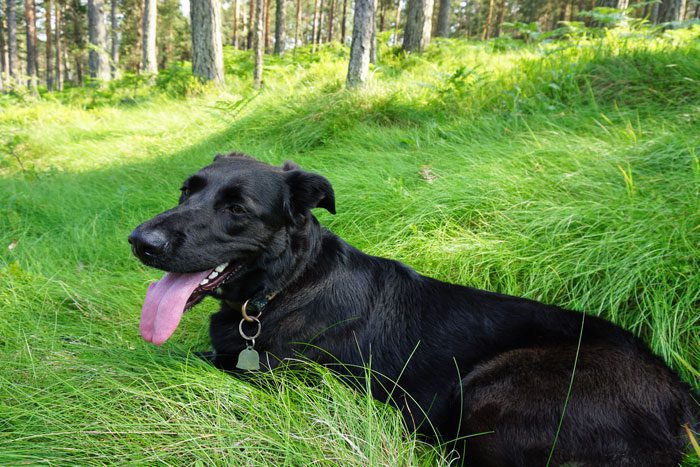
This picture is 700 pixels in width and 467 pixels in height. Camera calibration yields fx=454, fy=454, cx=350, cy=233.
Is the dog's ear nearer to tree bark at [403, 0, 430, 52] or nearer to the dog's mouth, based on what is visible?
the dog's mouth

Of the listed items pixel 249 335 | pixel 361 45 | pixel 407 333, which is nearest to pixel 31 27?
pixel 361 45

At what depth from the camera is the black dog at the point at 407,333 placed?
6.09ft

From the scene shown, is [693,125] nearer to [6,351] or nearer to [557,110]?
[557,110]

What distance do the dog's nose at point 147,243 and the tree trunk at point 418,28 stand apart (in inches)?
364

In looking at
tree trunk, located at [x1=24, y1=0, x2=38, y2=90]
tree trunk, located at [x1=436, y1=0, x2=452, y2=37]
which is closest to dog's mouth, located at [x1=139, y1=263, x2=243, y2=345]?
tree trunk, located at [x1=436, y1=0, x2=452, y2=37]

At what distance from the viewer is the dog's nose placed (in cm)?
189

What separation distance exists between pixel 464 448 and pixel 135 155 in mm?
6219

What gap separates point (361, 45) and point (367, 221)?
11.9 ft

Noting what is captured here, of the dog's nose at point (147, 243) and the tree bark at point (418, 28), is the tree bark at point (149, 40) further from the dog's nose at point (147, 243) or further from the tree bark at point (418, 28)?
the dog's nose at point (147, 243)

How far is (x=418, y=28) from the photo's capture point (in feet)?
32.8

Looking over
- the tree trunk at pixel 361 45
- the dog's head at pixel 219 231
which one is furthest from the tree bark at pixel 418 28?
the dog's head at pixel 219 231

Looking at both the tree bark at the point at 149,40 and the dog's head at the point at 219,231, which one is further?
the tree bark at the point at 149,40

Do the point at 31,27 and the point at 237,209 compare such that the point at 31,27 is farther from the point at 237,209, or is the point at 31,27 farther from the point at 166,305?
the point at 166,305

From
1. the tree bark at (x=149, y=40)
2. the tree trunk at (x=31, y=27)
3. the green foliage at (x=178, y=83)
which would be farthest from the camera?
the tree trunk at (x=31, y=27)
